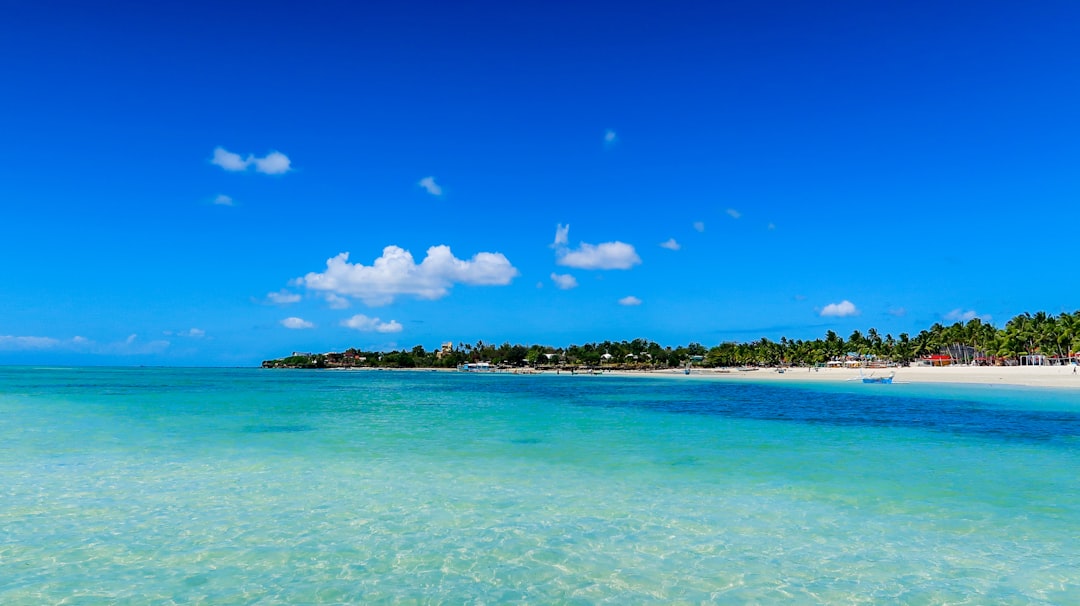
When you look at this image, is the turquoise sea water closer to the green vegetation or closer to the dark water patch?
the dark water patch

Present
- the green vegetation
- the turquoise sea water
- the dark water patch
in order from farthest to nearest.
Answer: the green vegetation → the dark water patch → the turquoise sea water

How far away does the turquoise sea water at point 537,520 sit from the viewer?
263 inches

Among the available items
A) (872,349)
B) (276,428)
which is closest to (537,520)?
(276,428)

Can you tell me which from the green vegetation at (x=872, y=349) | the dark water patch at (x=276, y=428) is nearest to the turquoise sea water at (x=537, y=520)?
the dark water patch at (x=276, y=428)

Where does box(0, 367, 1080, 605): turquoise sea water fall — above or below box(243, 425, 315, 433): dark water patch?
above

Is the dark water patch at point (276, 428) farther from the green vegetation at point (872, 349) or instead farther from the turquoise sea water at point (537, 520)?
the green vegetation at point (872, 349)

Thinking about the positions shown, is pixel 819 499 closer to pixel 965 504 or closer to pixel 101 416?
pixel 965 504

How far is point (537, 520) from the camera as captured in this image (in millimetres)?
9320

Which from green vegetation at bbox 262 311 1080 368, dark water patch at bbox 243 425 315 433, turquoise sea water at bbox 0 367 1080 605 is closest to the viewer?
turquoise sea water at bbox 0 367 1080 605

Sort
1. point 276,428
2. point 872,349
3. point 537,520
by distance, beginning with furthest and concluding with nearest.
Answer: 1. point 872,349
2. point 276,428
3. point 537,520

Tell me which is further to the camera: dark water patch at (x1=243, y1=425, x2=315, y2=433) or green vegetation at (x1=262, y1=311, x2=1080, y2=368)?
green vegetation at (x1=262, y1=311, x2=1080, y2=368)

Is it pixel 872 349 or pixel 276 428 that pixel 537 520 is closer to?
pixel 276 428

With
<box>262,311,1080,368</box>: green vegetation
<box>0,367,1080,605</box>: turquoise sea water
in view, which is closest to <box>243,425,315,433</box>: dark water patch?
<box>0,367,1080,605</box>: turquoise sea water

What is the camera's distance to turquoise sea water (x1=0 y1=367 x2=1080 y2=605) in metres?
6.69
